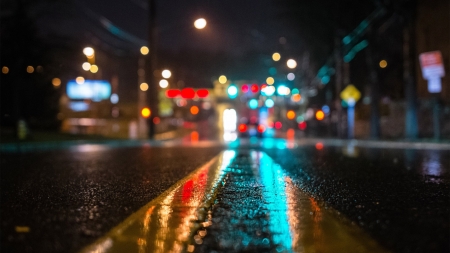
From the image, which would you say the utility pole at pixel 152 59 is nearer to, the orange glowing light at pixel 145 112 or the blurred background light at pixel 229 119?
the orange glowing light at pixel 145 112

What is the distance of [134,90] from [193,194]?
75.9 metres

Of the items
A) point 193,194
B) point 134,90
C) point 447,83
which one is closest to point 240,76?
point 134,90

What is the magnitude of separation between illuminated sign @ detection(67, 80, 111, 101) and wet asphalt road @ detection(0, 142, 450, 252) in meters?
51.5

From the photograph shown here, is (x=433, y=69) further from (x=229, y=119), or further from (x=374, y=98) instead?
(x=229, y=119)

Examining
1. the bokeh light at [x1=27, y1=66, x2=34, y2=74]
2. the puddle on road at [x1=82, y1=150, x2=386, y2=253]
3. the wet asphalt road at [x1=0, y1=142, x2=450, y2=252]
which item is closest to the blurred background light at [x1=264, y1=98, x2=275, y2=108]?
the bokeh light at [x1=27, y1=66, x2=34, y2=74]

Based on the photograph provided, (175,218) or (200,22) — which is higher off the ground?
(200,22)

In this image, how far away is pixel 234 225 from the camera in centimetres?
693

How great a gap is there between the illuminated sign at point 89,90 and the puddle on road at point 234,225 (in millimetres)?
57746

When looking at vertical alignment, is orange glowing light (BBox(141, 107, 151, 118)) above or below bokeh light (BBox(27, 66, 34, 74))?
A: below

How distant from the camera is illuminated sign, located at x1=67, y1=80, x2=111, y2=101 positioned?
216 ft

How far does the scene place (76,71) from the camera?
4353 cm

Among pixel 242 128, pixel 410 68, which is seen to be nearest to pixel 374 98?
pixel 410 68

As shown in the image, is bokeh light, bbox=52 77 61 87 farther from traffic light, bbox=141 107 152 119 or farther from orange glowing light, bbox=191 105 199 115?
orange glowing light, bbox=191 105 199 115

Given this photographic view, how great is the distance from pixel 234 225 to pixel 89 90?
61.9m
